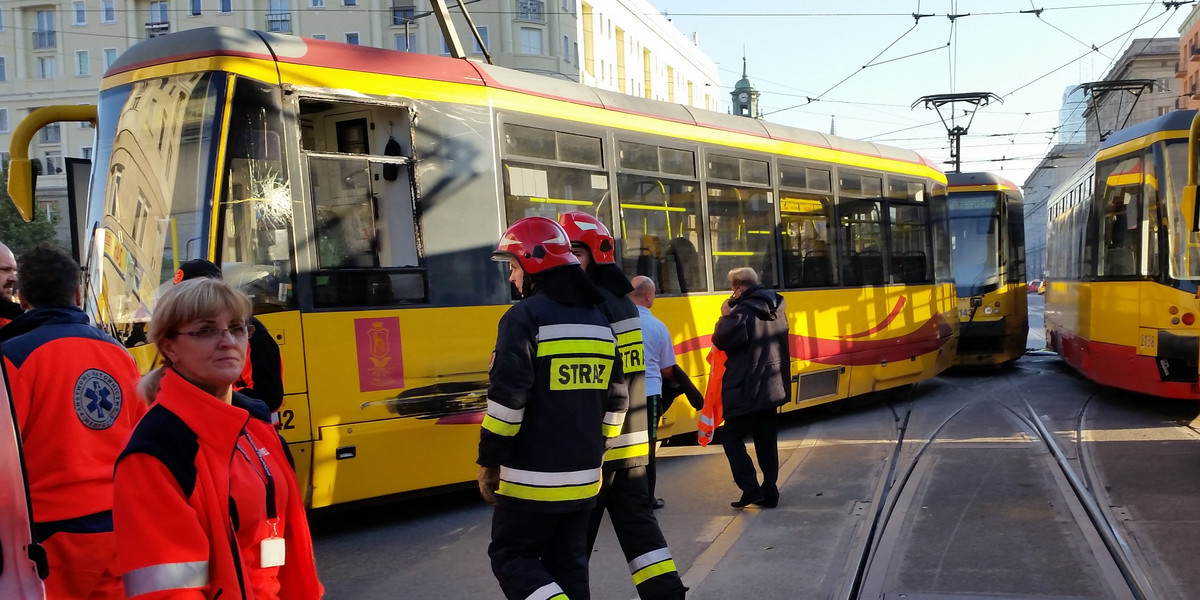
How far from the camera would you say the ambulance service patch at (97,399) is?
10.8ft

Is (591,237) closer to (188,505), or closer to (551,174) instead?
(188,505)

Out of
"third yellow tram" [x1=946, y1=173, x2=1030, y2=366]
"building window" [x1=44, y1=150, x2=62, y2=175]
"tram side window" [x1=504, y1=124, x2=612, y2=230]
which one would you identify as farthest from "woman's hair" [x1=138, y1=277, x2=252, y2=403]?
"building window" [x1=44, y1=150, x2=62, y2=175]

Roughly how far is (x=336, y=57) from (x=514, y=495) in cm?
421

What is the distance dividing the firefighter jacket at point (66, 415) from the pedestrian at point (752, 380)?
4825 mm

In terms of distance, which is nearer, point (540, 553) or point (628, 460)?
point (540, 553)

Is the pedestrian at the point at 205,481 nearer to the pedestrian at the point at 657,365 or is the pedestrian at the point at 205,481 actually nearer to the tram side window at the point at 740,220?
the pedestrian at the point at 657,365

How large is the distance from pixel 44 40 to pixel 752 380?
59613 millimetres

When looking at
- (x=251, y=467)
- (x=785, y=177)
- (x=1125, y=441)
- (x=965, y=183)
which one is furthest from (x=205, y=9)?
(x=251, y=467)

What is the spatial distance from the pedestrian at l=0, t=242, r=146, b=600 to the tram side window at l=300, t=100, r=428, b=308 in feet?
10.7

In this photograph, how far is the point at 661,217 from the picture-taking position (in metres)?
9.49

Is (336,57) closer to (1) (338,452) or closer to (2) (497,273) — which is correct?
(2) (497,273)

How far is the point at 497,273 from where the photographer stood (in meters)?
7.64

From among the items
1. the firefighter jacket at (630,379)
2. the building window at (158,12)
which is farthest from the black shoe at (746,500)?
the building window at (158,12)

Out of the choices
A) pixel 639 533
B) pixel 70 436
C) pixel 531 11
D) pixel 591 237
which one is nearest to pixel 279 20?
pixel 531 11
